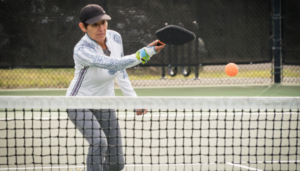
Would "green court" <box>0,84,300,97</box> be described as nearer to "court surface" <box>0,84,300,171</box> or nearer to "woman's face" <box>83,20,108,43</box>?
"court surface" <box>0,84,300,171</box>

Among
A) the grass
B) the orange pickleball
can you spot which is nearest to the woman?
the orange pickleball

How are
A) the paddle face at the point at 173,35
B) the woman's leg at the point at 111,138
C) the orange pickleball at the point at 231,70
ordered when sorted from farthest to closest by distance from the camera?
the orange pickleball at the point at 231,70 → the woman's leg at the point at 111,138 → the paddle face at the point at 173,35

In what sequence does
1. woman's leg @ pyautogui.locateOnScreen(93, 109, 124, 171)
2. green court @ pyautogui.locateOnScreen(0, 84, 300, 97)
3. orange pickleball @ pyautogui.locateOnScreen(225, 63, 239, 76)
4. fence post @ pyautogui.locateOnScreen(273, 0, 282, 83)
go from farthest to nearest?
1. fence post @ pyautogui.locateOnScreen(273, 0, 282, 83)
2. green court @ pyautogui.locateOnScreen(0, 84, 300, 97)
3. orange pickleball @ pyautogui.locateOnScreen(225, 63, 239, 76)
4. woman's leg @ pyautogui.locateOnScreen(93, 109, 124, 171)

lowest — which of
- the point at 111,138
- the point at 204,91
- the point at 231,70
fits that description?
the point at 204,91

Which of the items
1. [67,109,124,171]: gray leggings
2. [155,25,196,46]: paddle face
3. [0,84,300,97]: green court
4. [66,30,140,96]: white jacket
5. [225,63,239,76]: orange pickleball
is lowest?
[0,84,300,97]: green court

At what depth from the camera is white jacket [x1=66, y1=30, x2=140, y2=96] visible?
8.82ft

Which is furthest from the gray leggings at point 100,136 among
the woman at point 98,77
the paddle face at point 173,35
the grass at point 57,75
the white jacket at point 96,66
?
the grass at point 57,75

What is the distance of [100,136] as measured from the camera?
9.23 feet

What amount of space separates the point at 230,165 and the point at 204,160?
0.85 feet

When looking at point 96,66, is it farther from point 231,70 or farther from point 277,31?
point 277,31

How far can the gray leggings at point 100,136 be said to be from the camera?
280 cm

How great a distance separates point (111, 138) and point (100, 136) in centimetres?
26

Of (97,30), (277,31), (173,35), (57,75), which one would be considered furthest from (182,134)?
(57,75)

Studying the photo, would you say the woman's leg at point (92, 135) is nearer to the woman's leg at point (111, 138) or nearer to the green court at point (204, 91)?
the woman's leg at point (111, 138)
